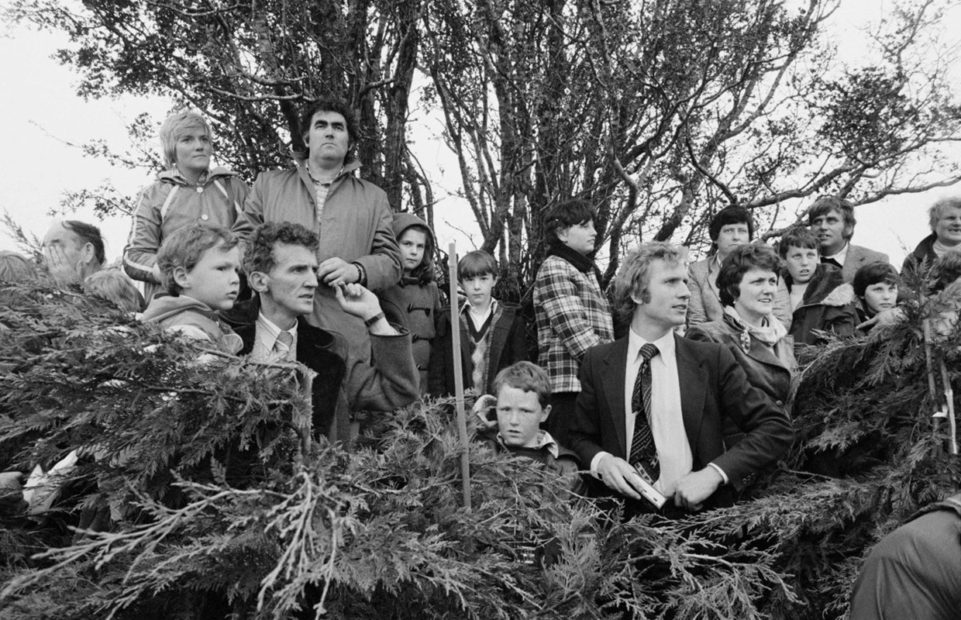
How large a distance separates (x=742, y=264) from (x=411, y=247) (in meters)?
2.00

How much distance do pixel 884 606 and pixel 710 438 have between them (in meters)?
1.67

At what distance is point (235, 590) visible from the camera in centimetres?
180

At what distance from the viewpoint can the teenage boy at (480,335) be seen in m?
5.23

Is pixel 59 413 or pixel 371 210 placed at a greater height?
pixel 371 210

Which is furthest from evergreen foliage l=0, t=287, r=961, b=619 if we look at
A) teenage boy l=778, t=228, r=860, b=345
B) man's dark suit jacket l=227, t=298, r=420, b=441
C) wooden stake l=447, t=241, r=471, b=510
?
teenage boy l=778, t=228, r=860, b=345

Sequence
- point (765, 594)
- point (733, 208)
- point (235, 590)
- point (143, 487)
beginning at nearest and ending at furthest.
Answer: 1. point (235, 590)
2. point (143, 487)
3. point (765, 594)
4. point (733, 208)

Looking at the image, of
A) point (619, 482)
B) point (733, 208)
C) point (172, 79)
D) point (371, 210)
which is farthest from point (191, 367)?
point (172, 79)

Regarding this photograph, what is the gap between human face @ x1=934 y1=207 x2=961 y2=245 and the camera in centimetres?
537

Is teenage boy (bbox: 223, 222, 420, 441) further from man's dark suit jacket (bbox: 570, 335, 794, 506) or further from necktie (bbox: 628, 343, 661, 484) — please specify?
necktie (bbox: 628, 343, 661, 484)

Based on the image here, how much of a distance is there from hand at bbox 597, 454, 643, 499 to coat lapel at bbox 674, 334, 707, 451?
11.9 inches

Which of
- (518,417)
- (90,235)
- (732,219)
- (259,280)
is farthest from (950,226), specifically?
(90,235)

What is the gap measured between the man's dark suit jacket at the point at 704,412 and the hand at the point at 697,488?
52 mm

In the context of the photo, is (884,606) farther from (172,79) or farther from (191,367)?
(172,79)

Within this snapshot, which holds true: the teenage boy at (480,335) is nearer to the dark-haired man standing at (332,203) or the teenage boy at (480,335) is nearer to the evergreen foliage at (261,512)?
the dark-haired man standing at (332,203)
